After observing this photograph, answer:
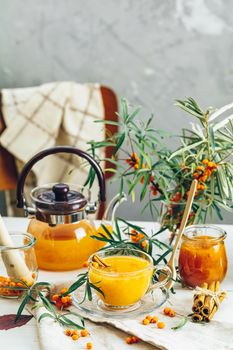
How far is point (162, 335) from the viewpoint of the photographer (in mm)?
1333

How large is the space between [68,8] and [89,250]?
5.24 feet

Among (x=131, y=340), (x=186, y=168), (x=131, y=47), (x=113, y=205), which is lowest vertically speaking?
(x=131, y=340)

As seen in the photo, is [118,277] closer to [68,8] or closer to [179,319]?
[179,319]

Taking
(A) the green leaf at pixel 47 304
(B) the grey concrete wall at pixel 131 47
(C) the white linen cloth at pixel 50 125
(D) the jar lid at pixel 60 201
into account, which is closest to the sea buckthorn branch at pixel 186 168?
(D) the jar lid at pixel 60 201

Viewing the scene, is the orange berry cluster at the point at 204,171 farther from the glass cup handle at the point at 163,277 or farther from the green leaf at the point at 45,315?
the green leaf at the point at 45,315

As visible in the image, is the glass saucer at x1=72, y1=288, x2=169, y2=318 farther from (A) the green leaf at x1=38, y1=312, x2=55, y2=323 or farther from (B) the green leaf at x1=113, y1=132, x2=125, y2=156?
(B) the green leaf at x1=113, y1=132, x2=125, y2=156

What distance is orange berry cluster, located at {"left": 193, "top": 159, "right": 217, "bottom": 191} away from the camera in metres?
1.62

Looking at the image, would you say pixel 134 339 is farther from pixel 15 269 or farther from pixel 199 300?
pixel 15 269

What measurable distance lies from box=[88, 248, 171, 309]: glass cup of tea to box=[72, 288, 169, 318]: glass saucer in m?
0.01

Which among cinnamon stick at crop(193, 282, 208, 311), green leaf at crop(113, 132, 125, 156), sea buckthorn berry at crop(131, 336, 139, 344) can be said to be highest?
green leaf at crop(113, 132, 125, 156)

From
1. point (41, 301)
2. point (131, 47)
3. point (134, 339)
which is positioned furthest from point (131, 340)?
point (131, 47)

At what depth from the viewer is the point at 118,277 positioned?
4.58 ft

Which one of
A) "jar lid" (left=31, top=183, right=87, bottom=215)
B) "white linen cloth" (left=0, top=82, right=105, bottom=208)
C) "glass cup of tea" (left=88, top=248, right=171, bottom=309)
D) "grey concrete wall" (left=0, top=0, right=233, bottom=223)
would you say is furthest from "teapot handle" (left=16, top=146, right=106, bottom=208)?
"grey concrete wall" (left=0, top=0, right=233, bottom=223)

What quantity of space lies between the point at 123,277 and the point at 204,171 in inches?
14.5
